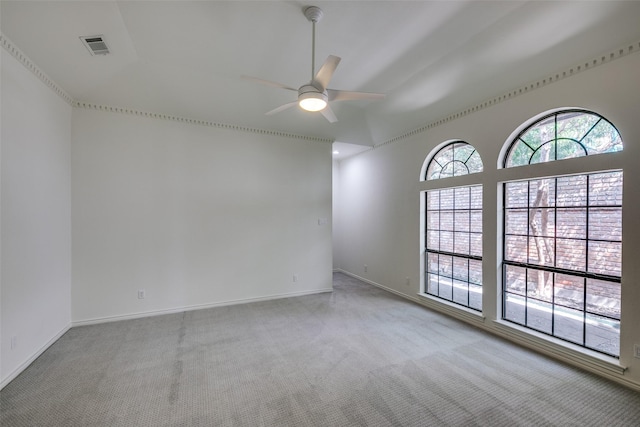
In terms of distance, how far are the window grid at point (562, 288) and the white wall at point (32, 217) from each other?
202 inches

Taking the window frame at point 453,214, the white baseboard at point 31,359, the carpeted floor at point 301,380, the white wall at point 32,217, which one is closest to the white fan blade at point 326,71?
the window frame at point 453,214

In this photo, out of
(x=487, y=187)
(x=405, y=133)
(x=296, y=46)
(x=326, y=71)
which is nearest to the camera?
(x=326, y=71)

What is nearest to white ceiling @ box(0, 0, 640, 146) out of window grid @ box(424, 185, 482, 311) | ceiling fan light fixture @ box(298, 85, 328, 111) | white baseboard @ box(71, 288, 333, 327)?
ceiling fan light fixture @ box(298, 85, 328, 111)

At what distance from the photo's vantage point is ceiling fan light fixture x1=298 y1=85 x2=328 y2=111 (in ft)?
7.79

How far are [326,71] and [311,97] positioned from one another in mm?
246

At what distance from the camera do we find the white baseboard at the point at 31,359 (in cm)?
235

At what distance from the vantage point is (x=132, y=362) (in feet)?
8.89

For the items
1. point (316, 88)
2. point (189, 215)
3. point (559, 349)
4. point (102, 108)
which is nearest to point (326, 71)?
point (316, 88)

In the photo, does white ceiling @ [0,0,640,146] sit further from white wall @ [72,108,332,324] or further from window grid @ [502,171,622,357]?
window grid @ [502,171,622,357]

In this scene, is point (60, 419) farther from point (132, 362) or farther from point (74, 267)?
point (74, 267)

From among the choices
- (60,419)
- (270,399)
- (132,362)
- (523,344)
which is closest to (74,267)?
(132,362)

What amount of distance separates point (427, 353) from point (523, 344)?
1143 millimetres

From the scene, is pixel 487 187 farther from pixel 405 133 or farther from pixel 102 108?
pixel 102 108

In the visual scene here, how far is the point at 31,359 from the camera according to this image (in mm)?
2684
